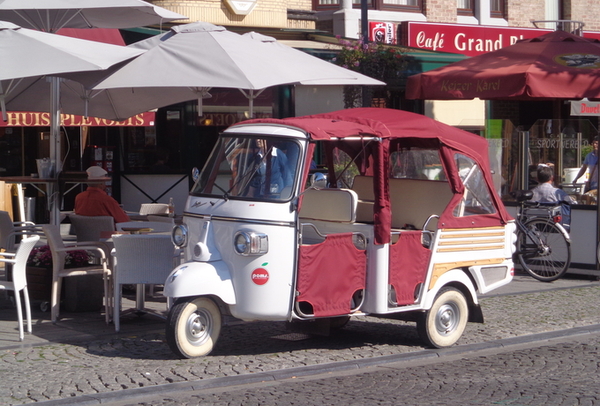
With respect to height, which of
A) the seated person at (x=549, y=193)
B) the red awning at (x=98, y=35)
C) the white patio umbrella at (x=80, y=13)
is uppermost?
the red awning at (x=98, y=35)

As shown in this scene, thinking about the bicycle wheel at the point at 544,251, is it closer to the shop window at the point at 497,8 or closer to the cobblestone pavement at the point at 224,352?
the cobblestone pavement at the point at 224,352

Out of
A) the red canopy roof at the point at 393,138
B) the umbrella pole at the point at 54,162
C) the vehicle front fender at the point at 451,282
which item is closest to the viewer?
the red canopy roof at the point at 393,138

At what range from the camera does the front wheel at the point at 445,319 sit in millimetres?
7805

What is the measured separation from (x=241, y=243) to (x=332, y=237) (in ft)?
2.62

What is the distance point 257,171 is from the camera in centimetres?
725

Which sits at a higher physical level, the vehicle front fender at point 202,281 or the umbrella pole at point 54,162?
the umbrella pole at point 54,162

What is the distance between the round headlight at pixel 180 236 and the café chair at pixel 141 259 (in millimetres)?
418

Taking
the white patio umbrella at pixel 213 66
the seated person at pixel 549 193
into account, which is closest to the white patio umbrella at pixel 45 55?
the white patio umbrella at pixel 213 66

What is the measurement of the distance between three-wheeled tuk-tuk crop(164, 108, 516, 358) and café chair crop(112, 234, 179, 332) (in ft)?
1.99

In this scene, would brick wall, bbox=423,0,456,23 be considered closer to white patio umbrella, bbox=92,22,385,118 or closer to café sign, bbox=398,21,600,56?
café sign, bbox=398,21,600,56

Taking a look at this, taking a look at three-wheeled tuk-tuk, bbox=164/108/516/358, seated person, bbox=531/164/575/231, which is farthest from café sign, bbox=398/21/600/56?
three-wheeled tuk-tuk, bbox=164/108/516/358

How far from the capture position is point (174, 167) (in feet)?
56.0

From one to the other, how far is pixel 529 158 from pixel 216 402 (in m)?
8.06

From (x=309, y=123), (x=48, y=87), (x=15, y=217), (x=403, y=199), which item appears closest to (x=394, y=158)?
(x=403, y=199)
